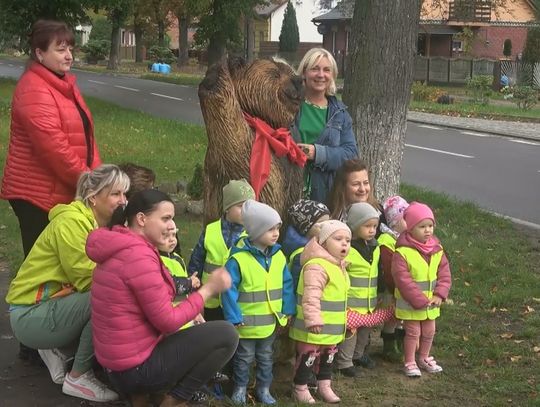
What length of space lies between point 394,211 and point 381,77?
6.85ft

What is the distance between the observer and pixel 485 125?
22.1m

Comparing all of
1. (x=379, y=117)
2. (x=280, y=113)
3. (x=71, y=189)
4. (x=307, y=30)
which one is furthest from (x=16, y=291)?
(x=307, y=30)

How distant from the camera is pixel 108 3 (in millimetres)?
27125

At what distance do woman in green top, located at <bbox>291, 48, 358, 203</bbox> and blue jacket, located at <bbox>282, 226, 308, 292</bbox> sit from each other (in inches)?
16.8

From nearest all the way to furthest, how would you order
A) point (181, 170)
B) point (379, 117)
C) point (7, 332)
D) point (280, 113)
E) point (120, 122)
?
point (280, 113) → point (7, 332) → point (379, 117) → point (181, 170) → point (120, 122)

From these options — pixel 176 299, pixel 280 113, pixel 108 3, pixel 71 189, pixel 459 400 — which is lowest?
pixel 459 400

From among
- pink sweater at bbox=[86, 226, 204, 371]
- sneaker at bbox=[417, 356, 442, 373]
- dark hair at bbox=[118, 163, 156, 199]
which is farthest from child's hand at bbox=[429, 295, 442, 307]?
dark hair at bbox=[118, 163, 156, 199]

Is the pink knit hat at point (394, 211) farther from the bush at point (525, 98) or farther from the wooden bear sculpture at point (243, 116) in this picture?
the bush at point (525, 98)

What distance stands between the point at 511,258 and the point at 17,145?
4.97m

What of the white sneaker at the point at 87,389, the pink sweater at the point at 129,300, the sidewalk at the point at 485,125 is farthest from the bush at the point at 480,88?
the pink sweater at the point at 129,300

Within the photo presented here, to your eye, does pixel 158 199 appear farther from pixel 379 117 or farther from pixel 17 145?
pixel 379 117

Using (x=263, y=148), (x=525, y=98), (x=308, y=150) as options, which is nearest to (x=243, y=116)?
(x=263, y=148)

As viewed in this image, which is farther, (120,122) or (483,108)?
(483,108)

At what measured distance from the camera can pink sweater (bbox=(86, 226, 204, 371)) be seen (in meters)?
Result: 3.67
